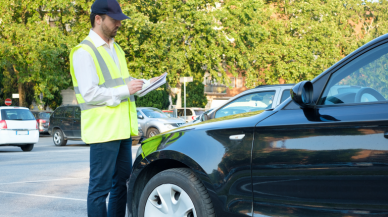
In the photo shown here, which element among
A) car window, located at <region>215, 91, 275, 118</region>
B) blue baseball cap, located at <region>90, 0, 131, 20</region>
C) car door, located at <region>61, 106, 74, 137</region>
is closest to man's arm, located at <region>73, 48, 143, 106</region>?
blue baseball cap, located at <region>90, 0, 131, 20</region>

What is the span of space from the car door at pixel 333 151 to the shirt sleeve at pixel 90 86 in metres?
1.11

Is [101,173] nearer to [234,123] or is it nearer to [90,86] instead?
[90,86]

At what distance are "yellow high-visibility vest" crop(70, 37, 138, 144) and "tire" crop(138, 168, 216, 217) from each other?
Result: 1.48 ft

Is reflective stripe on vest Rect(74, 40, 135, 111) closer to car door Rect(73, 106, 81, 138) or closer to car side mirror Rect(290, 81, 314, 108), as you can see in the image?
car side mirror Rect(290, 81, 314, 108)

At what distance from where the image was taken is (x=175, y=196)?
11.2 ft

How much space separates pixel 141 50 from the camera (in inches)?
1060

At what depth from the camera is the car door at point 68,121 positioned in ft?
63.5

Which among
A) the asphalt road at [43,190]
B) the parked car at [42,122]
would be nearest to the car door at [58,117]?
the parked car at [42,122]

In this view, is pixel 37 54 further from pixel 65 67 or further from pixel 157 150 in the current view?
pixel 157 150

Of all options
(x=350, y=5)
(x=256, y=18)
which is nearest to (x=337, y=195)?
(x=256, y=18)

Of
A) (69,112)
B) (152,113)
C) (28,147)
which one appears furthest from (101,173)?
(152,113)

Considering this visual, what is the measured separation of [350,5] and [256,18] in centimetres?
1371

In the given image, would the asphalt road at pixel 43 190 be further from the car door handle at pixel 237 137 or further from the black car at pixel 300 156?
the car door handle at pixel 237 137

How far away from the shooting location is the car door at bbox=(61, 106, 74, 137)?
1936 centimetres
